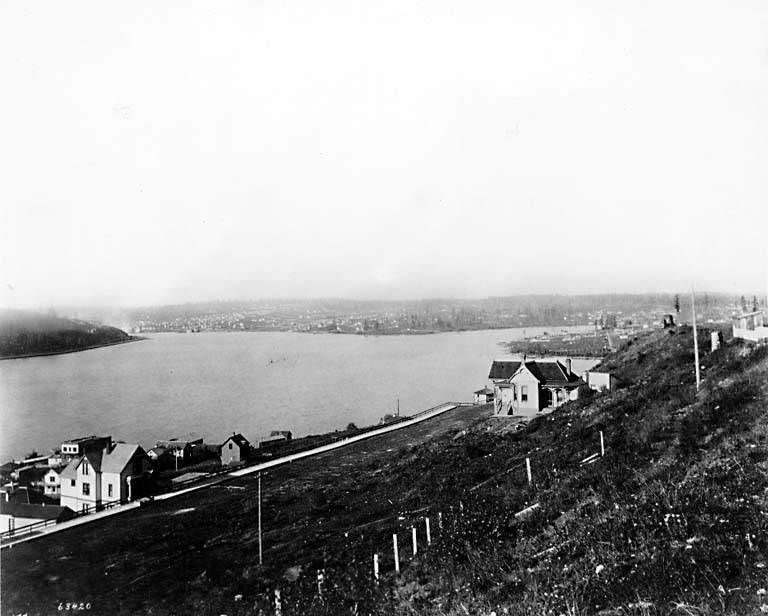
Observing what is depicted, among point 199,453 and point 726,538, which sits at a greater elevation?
point 726,538

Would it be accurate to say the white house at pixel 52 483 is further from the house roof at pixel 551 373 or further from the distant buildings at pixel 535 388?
Answer: the house roof at pixel 551 373

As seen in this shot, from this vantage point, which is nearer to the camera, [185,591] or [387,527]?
[185,591]

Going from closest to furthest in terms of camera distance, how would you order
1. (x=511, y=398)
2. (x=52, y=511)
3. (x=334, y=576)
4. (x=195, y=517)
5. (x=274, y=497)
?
1. (x=334, y=576)
2. (x=195, y=517)
3. (x=274, y=497)
4. (x=52, y=511)
5. (x=511, y=398)

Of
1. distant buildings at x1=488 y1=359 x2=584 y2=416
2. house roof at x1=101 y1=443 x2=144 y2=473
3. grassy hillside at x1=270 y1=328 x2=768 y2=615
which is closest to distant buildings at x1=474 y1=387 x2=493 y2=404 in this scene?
distant buildings at x1=488 y1=359 x2=584 y2=416

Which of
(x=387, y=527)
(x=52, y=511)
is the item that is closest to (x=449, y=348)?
(x=52, y=511)

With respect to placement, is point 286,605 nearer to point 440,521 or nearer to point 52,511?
point 440,521

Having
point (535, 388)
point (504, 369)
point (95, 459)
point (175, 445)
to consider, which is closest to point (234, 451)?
point (175, 445)

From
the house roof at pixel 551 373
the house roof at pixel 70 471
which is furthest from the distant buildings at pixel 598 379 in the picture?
the house roof at pixel 70 471
